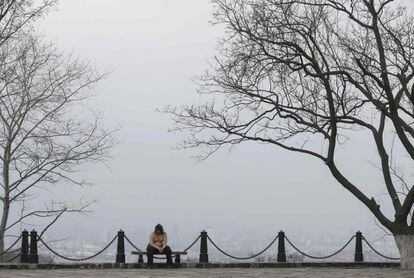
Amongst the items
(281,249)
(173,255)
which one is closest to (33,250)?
(173,255)

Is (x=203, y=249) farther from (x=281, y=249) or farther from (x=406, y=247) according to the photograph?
(x=406, y=247)

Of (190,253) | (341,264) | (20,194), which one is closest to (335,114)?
(341,264)

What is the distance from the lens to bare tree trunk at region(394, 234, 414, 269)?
1806 centimetres

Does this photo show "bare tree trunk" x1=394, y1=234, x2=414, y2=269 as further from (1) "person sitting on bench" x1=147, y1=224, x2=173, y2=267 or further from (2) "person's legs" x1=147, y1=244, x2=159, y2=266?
(2) "person's legs" x1=147, y1=244, x2=159, y2=266

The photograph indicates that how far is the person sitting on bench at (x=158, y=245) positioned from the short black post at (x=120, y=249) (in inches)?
41.7

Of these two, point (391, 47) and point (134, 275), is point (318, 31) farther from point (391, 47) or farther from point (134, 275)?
point (134, 275)

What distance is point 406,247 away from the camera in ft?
59.3

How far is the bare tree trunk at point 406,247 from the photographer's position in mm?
18062

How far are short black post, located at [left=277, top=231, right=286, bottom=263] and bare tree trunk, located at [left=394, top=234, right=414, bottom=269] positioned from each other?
3.96m

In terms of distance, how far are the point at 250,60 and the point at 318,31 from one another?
2672mm

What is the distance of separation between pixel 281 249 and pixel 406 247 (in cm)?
437

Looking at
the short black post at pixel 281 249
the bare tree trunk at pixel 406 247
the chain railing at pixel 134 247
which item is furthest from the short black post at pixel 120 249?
the bare tree trunk at pixel 406 247

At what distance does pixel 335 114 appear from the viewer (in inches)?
746

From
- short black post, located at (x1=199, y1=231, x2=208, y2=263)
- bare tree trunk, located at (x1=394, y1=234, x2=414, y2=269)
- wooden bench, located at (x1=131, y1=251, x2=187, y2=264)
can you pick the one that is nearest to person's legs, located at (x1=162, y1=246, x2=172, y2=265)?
wooden bench, located at (x1=131, y1=251, x2=187, y2=264)
